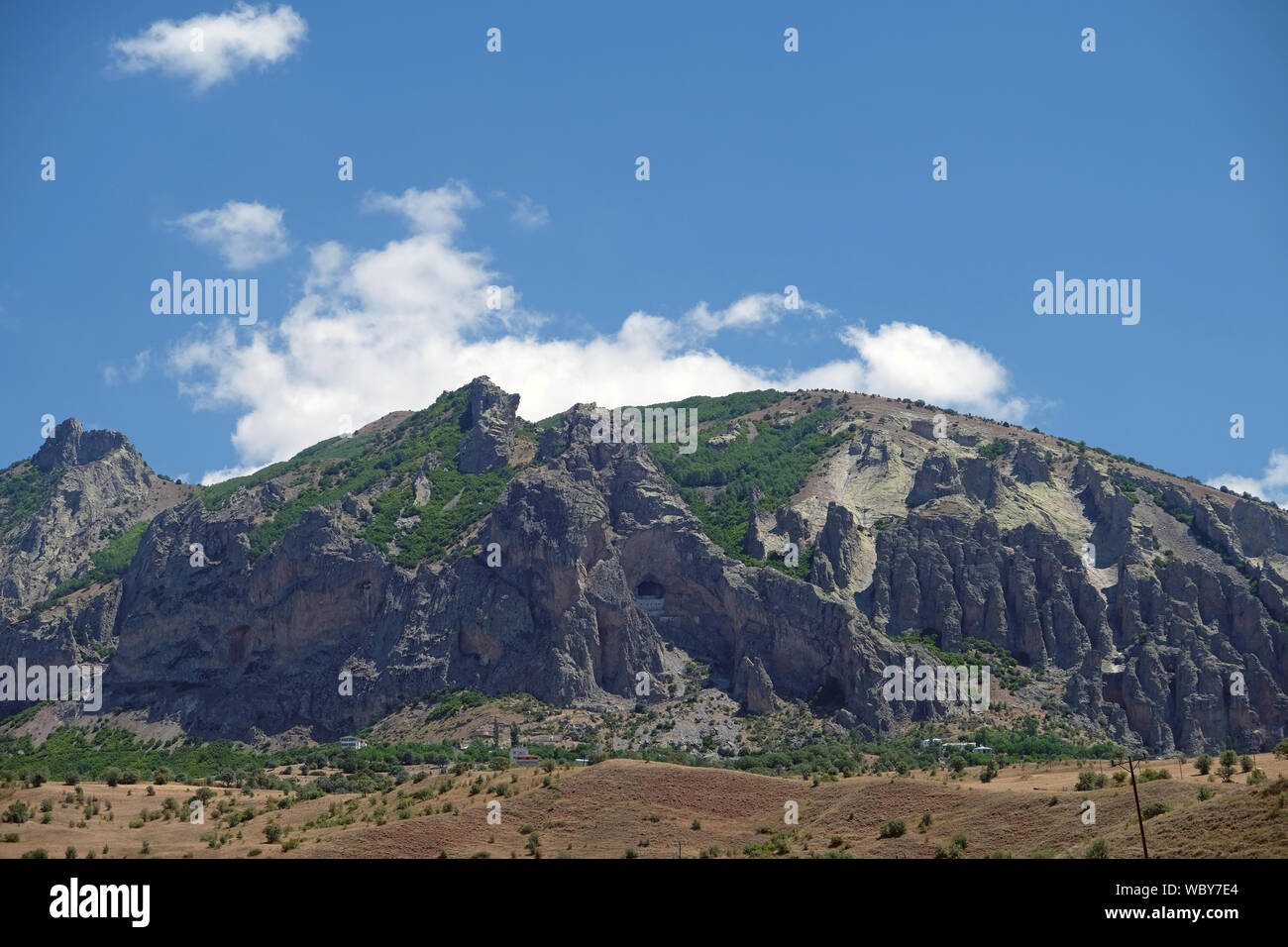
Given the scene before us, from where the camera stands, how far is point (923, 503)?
5084 inches

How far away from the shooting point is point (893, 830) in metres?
57.7

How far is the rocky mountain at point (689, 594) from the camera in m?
107

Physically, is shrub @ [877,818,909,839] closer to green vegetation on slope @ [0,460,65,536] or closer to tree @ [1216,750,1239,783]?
tree @ [1216,750,1239,783]

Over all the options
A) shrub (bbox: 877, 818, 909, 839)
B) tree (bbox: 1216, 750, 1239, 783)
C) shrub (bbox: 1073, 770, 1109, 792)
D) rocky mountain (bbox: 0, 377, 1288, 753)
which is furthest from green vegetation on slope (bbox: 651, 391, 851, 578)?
shrub (bbox: 877, 818, 909, 839)

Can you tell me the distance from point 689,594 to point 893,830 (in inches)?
2422

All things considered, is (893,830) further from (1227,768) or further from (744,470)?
(744,470)

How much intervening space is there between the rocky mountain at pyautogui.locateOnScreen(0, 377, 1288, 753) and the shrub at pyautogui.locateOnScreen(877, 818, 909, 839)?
42.9 metres

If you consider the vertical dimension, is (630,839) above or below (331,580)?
below

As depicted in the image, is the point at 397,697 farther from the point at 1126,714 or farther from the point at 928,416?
the point at 928,416

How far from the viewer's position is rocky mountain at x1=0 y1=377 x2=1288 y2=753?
352 ft

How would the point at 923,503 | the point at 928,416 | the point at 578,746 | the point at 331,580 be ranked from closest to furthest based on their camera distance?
the point at 578,746
the point at 331,580
the point at 923,503
the point at 928,416
